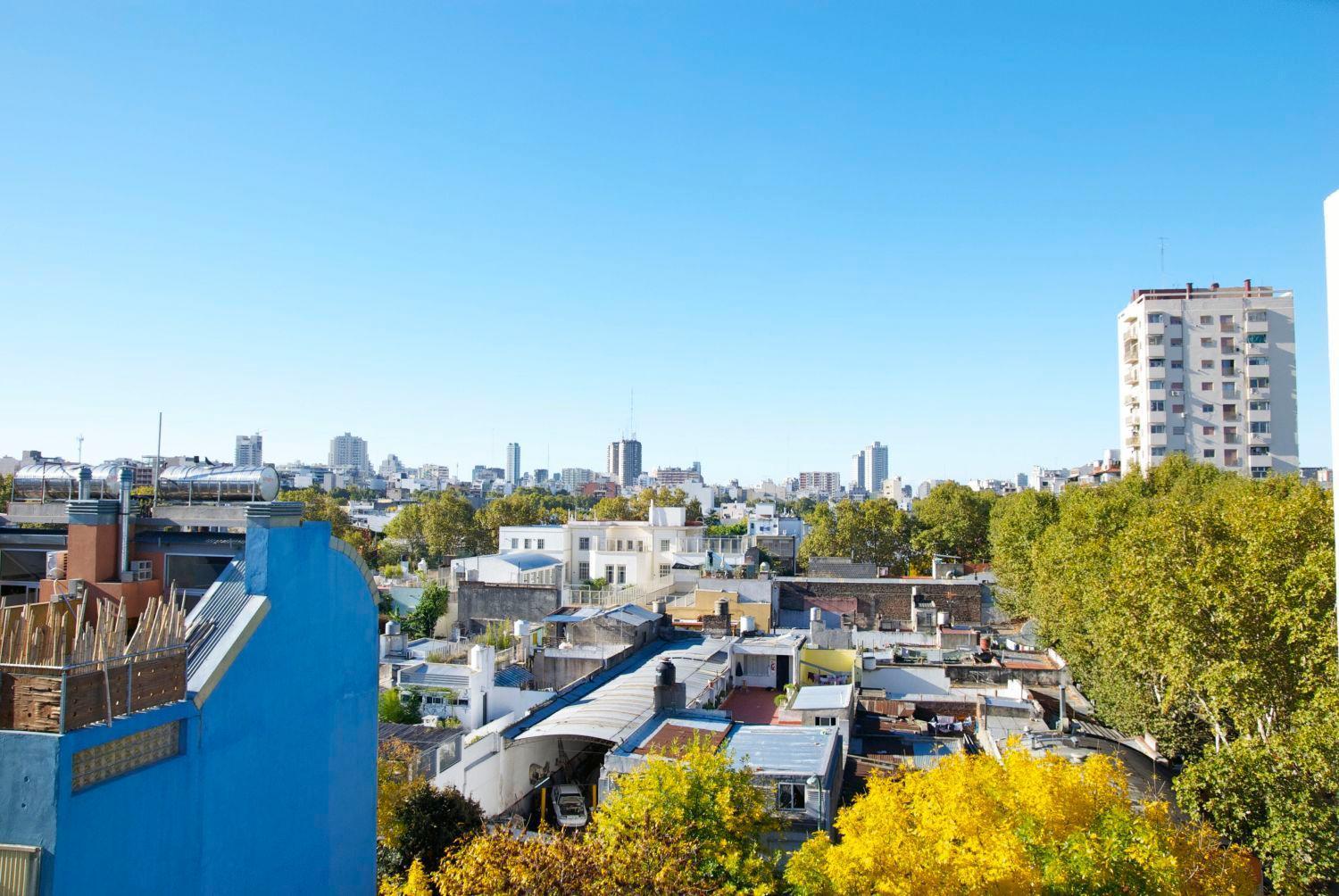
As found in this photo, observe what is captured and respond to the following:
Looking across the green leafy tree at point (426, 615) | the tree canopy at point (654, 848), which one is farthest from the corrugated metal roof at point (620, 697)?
the green leafy tree at point (426, 615)

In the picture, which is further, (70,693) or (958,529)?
(958,529)

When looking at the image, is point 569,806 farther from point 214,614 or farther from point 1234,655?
point 1234,655

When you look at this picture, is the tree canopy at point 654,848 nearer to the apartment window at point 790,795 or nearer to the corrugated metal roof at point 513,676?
the apartment window at point 790,795

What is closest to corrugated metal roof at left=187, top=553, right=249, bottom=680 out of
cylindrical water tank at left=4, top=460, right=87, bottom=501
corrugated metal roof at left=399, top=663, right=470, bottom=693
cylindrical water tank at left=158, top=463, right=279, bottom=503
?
cylindrical water tank at left=158, top=463, right=279, bottom=503

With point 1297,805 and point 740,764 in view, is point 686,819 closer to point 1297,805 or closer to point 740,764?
point 740,764

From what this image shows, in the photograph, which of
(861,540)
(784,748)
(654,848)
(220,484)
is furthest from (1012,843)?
(861,540)

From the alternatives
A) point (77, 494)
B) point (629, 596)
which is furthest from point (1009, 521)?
point (77, 494)

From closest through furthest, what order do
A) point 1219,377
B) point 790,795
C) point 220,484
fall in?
point 220,484, point 790,795, point 1219,377
